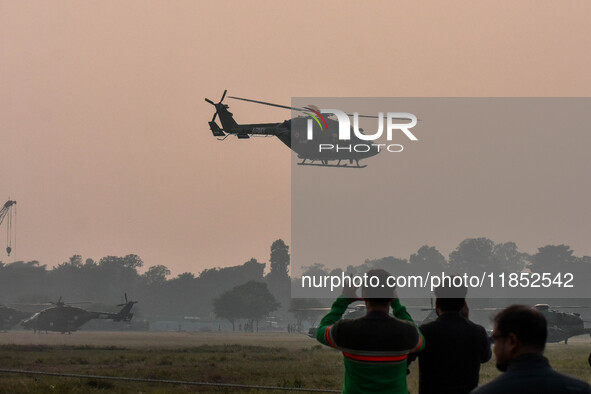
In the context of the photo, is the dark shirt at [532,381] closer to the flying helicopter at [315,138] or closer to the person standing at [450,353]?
the person standing at [450,353]

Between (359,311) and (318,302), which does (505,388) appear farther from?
(318,302)

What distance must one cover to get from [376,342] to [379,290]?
1.46 feet

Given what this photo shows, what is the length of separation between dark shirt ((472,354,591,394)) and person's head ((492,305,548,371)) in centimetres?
6

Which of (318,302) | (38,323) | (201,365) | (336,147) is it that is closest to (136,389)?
(201,365)

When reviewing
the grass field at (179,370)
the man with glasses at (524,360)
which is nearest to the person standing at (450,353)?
the man with glasses at (524,360)

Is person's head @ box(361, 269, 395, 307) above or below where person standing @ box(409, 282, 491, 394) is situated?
above

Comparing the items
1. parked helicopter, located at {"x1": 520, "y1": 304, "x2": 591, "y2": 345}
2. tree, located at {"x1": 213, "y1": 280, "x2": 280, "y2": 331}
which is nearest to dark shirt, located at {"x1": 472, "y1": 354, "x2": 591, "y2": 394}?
parked helicopter, located at {"x1": 520, "y1": 304, "x2": 591, "y2": 345}

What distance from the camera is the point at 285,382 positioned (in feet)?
113

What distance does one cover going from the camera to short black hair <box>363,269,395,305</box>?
6.88 meters

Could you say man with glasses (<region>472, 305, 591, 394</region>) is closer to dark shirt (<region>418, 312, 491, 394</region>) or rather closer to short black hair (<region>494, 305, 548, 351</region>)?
short black hair (<region>494, 305, 548, 351</region>)

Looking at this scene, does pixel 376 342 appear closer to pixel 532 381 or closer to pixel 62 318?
pixel 532 381

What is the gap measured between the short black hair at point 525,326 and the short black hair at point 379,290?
7.49 feet

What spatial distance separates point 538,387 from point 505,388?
0.18m

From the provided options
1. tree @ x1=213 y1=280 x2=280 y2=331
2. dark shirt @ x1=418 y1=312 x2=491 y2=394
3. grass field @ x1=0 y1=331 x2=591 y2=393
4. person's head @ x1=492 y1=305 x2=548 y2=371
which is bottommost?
grass field @ x1=0 y1=331 x2=591 y2=393
